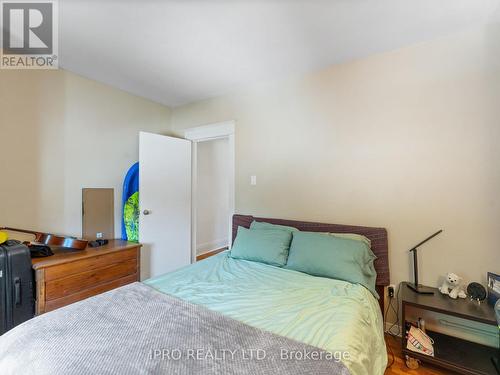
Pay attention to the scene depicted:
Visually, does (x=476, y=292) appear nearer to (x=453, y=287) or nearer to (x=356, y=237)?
(x=453, y=287)

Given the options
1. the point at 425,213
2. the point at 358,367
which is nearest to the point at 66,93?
the point at 358,367

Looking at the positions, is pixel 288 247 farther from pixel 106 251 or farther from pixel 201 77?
pixel 201 77

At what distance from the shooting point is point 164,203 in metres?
2.96

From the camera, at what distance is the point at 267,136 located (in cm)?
269

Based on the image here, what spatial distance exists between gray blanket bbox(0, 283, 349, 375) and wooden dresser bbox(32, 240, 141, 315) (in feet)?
2.82

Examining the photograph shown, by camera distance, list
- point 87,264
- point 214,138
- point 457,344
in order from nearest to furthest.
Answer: point 457,344 → point 87,264 → point 214,138

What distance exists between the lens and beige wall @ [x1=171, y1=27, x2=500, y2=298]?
5.57 feet

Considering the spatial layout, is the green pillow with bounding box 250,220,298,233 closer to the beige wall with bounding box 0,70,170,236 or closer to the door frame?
the door frame

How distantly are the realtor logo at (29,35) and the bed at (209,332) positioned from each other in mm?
1952

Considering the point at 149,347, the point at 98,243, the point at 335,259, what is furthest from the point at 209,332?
the point at 98,243

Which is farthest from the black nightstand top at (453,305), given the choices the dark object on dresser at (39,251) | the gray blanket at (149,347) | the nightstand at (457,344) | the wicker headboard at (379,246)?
the dark object on dresser at (39,251)

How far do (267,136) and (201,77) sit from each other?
0.96 metres

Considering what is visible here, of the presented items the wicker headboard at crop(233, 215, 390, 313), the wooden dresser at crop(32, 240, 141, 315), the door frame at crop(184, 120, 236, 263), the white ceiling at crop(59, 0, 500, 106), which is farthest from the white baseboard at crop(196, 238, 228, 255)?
the white ceiling at crop(59, 0, 500, 106)

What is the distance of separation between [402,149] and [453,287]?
1.09 m
